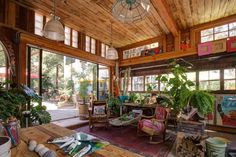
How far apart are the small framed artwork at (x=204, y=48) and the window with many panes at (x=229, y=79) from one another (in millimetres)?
685

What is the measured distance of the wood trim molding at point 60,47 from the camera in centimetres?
361

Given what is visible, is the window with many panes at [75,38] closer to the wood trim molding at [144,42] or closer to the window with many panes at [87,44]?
the window with many panes at [87,44]

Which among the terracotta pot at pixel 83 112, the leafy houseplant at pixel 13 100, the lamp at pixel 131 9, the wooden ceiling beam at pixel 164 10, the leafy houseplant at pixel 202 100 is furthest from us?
the terracotta pot at pixel 83 112

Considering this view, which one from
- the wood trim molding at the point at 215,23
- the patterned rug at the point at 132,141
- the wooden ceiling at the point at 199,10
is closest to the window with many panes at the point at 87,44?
the patterned rug at the point at 132,141

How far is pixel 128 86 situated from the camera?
6.26 meters

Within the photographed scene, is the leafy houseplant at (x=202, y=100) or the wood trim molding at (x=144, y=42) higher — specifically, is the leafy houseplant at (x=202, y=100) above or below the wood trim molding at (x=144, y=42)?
below

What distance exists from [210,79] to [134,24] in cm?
269

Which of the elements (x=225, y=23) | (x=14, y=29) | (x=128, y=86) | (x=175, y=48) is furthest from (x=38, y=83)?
(x=225, y=23)


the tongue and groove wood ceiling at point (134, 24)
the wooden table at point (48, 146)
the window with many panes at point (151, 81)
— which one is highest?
the tongue and groove wood ceiling at point (134, 24)

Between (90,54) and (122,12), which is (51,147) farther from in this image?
(90,54)

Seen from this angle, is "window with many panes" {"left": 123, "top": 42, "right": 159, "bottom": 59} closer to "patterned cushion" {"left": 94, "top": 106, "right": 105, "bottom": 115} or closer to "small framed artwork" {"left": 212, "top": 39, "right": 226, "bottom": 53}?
"small framed artwork" {"left": 212, "top": 39, "right": 226, "bottom": 53}

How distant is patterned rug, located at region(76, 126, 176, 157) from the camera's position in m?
2.90

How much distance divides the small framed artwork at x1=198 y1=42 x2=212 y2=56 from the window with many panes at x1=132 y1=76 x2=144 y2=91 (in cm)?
222

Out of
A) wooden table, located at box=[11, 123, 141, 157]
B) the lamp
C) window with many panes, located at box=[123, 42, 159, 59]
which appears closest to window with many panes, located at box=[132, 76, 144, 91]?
window with many panes, located at box=[123, 42, 159, 59]
